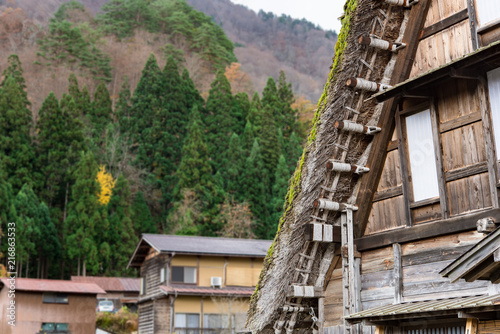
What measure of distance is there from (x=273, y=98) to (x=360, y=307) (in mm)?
48843

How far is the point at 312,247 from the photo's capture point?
320 inches

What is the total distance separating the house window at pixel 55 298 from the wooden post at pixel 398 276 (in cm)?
2407

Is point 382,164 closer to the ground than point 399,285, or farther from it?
farther from it

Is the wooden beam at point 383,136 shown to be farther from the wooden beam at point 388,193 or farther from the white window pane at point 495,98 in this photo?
the white window pane at point 495,98

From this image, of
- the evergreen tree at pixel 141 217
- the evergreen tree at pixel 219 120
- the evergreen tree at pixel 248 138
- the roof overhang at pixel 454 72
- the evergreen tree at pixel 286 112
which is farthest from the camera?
the evergreen tree at pixel 286 112

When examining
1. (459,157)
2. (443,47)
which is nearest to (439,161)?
(459,157)

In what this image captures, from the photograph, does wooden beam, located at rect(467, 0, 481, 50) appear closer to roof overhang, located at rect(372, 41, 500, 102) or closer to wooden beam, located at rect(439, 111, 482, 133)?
roof overhang, located at rect(372, 41, 500, 102)

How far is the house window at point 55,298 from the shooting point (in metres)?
27.7

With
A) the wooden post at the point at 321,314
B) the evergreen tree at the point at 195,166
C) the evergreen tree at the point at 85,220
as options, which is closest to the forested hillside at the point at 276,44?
the evergreen tree at the point at 195,166

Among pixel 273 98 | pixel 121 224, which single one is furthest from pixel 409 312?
pixel 273 98

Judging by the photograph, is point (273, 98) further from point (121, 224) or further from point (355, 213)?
point (355, 213)

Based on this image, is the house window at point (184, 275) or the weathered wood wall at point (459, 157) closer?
the weathered wood wall at point (459, 157)

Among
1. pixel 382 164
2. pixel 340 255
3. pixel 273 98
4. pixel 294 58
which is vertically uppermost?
pixel 294 58

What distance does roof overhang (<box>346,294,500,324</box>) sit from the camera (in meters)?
5.43
